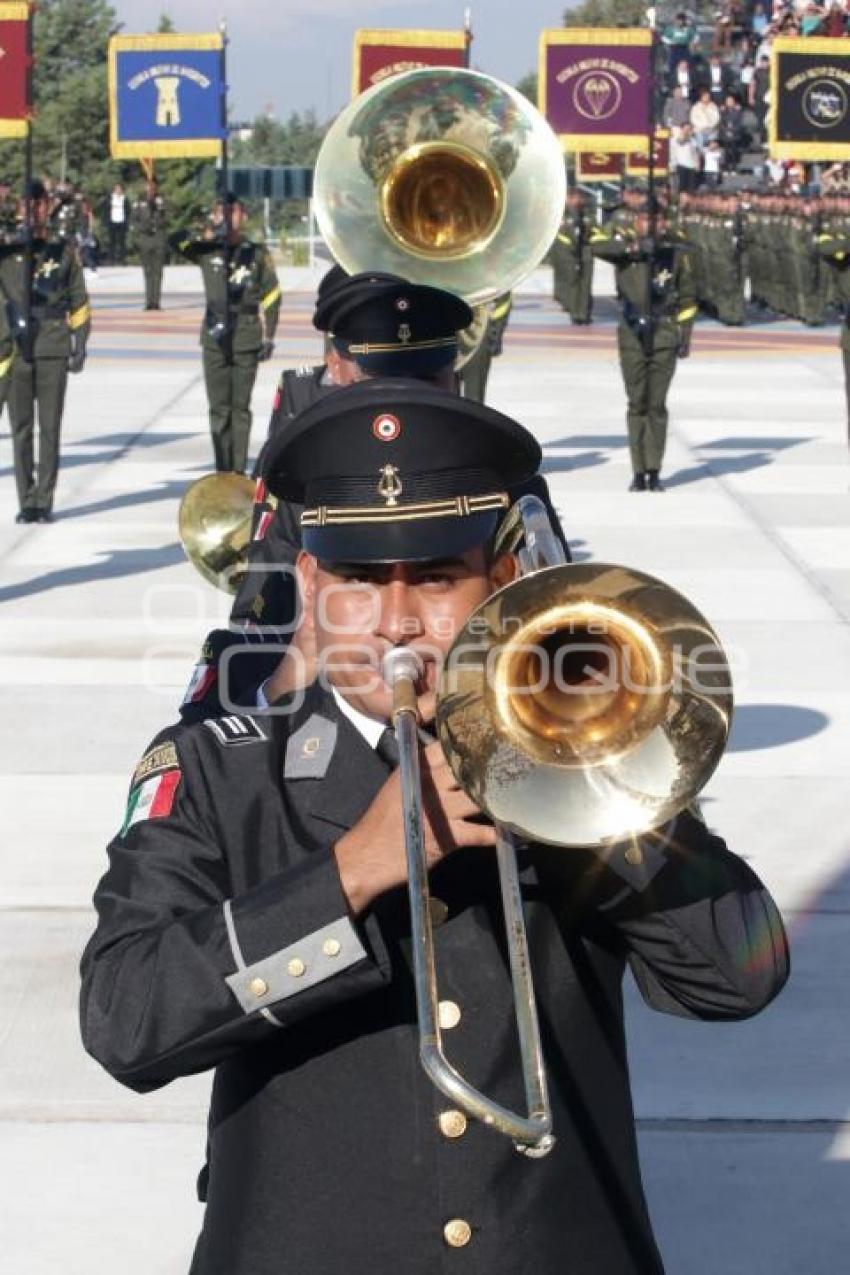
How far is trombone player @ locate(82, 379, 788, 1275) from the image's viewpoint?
238 cm

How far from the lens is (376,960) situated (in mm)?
2389

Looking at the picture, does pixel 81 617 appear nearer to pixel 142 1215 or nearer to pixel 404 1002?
pixel 142 1215

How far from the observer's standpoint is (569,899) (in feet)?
8.32

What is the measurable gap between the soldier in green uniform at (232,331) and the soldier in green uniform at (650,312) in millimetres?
2245

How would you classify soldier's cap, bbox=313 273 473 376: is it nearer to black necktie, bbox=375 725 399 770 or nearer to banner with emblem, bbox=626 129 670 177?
black necktie, bbox=375 725 399 770

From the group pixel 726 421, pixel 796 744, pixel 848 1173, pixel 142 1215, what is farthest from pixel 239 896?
pixel 726 421

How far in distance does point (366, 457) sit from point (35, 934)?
3.87 meters

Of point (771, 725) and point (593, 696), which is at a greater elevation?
point (593, 696)

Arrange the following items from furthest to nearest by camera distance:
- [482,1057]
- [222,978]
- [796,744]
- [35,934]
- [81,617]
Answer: [81,617], [796,744], [35,934], [482,1057], [222,978]

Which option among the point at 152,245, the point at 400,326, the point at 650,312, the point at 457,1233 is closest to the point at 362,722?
the point at 457,1233

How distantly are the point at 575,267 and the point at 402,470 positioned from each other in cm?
2664

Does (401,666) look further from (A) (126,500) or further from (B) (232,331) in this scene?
→ (B) (232,331)

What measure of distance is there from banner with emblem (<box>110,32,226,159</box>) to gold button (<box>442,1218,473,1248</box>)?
853 inches

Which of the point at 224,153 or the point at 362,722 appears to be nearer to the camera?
the point at 362,722
